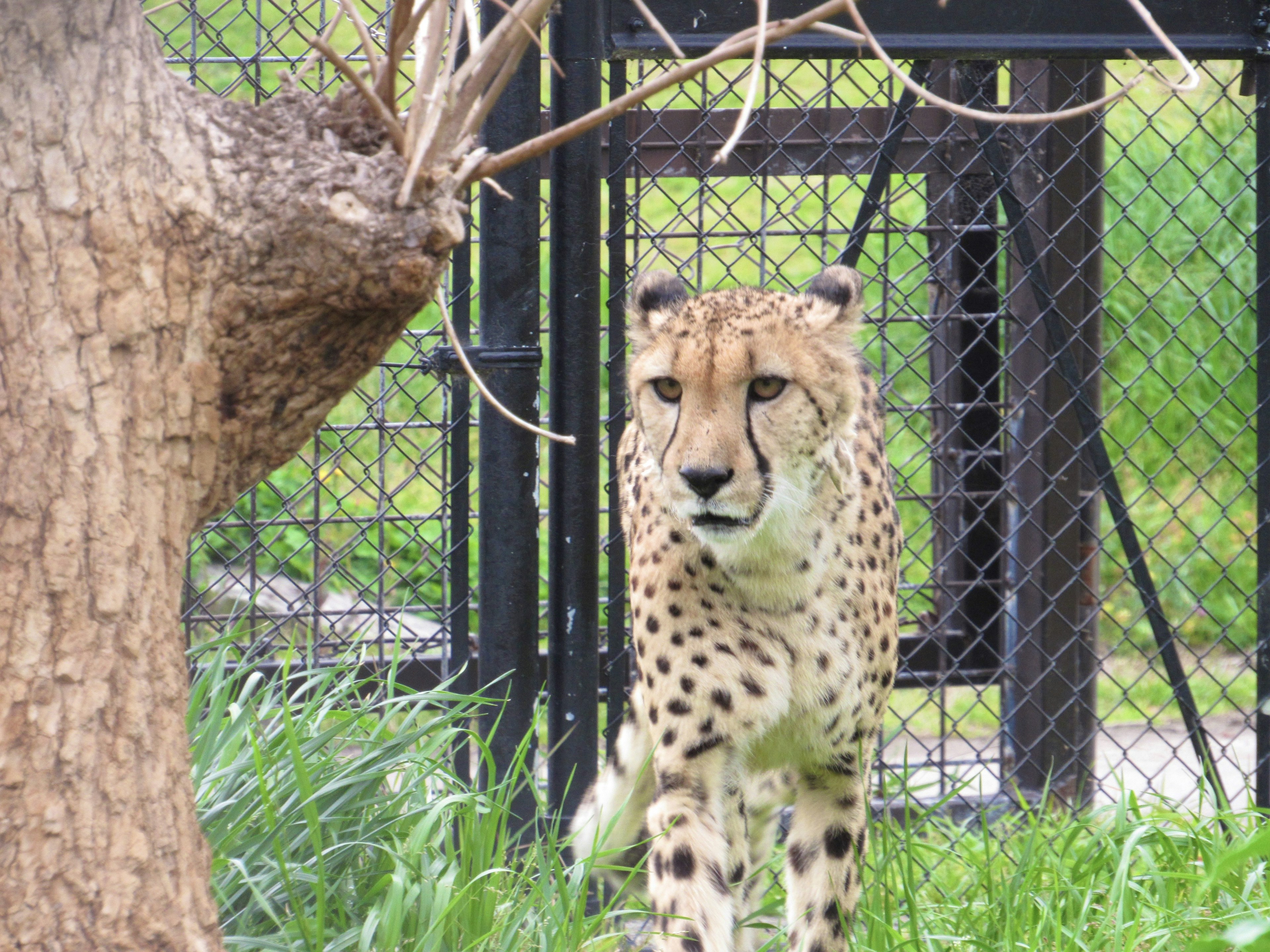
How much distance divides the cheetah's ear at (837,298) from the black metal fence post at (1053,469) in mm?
1067

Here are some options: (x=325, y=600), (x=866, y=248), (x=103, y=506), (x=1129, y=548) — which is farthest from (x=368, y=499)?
(x=103, y=506)

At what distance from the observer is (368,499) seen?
5.98m

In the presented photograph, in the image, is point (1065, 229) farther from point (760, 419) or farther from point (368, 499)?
point (368, 499)

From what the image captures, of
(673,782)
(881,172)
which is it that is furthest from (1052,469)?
(673,782)

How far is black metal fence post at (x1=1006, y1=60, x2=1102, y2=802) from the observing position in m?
3.64

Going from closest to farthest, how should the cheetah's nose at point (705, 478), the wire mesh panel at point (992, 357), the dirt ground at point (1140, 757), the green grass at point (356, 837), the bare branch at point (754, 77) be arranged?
the bare branch at point (754, 77), the green grass at point (356, 837), the cheetah's nose at point (705, 478), the wire mesh panel at point (992, 357), the dirt ground at point (1140, 757)

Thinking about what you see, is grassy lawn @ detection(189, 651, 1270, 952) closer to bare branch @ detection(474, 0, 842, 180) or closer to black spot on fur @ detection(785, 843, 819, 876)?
black spot on fur @ detection(785, 843, 819, 876)

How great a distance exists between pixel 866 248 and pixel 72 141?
5008 millimetres

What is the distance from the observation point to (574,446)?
9.25ft

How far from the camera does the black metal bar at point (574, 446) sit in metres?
2.78

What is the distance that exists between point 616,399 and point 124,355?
180cm

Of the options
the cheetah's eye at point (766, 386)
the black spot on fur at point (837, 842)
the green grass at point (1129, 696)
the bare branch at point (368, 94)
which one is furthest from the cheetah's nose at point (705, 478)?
the green grass at point (1129, 696)

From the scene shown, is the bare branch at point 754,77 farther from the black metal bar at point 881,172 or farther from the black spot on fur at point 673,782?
the black metal bar at point 881,172

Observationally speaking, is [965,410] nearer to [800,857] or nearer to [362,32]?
[800,857]
